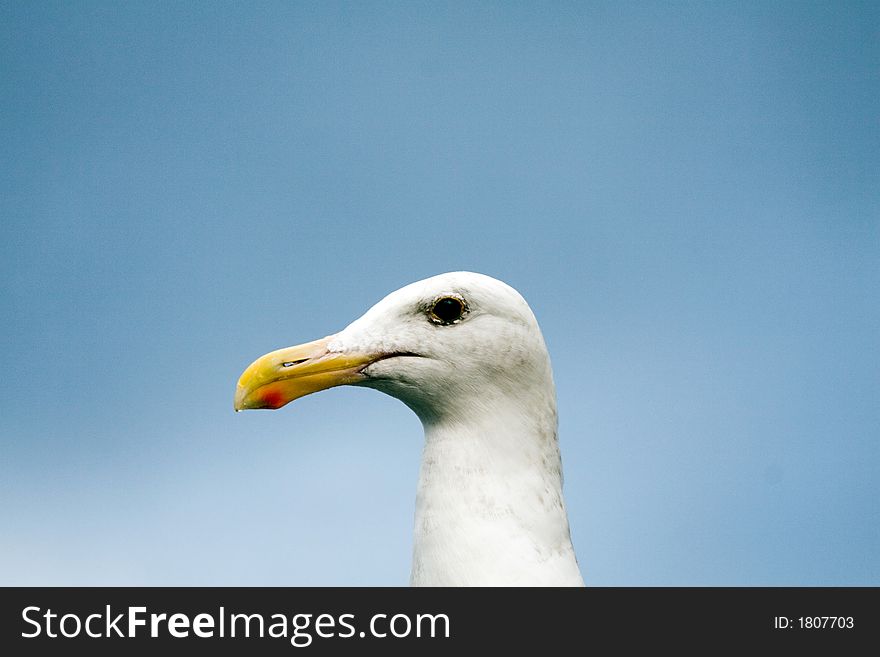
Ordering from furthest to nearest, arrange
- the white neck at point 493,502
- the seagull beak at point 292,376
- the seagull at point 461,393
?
the seagull beak at point 292,376 → the seagull at point 461,393 → the white neck at point 493,502

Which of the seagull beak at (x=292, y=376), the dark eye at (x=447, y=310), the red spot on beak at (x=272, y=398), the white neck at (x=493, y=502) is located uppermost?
the dark eye at (x=447, y=310)

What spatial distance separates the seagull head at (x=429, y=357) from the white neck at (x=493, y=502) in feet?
0.39

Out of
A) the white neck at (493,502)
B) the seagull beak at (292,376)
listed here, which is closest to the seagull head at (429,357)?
the seagull beak at (292,376)

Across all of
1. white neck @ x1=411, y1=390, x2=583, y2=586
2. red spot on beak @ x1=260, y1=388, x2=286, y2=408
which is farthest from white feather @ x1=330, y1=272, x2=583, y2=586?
red spot on beak @ x1=260, y1=388, x2=286, y2=408

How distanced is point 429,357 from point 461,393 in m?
0.24

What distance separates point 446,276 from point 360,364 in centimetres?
64

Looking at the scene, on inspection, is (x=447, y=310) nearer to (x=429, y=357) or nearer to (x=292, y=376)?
(x=429, y=357)

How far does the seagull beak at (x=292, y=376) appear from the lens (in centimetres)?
460

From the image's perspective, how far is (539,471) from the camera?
15.1 feet

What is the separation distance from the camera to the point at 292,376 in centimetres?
461

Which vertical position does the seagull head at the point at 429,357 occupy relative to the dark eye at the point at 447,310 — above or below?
below

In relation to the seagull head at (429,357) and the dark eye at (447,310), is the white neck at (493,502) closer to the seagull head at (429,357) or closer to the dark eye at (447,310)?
the seagull head at (429,357)

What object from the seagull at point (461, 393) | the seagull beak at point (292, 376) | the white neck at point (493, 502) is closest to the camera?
the white neck at point (493, 502)
